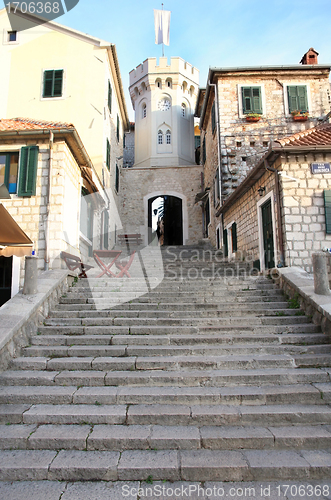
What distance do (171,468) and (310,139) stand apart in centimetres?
780

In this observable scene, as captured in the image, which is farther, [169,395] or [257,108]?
[257,108]

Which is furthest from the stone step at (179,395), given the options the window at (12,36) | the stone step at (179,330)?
the window at (12,36)

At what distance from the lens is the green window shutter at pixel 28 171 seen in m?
7.88

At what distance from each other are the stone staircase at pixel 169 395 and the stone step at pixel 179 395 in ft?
0.04

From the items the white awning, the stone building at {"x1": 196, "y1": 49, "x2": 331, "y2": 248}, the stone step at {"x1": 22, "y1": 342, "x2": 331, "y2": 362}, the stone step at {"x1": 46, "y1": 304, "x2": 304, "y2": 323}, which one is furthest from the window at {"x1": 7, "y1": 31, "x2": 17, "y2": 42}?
the stone step at {"x1": 22, "y1": 342, "x2": 331, "y2": 362}

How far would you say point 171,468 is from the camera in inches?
105

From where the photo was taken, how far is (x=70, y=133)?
7805 mm

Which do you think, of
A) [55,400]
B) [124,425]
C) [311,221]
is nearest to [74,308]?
[55,400]

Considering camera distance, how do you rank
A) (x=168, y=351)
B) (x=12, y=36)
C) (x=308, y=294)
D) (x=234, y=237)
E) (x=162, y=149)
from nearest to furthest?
1. (x=168, y=351)
2. (x=308, y=294)
3. (x=234, y=237)
4. (x=12, y=36)
5. (x=162, y=149)

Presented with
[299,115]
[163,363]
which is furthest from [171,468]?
[299,115]

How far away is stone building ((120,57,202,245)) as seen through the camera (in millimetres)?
18469

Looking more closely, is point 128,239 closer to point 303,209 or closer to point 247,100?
point 247,100

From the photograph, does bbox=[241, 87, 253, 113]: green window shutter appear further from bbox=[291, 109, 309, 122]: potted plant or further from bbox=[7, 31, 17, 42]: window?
bbox=[7, 31, 17, 42]: window

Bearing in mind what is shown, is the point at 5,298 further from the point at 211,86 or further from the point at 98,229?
the point at 211,86
